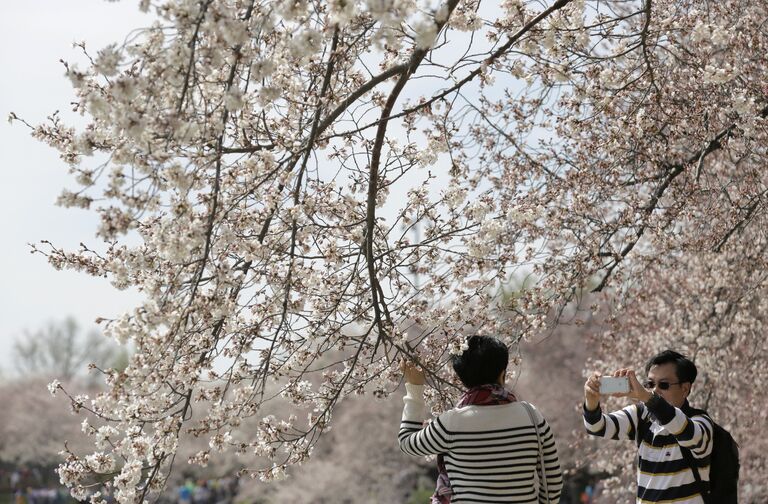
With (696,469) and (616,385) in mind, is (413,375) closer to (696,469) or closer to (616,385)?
(616,385)

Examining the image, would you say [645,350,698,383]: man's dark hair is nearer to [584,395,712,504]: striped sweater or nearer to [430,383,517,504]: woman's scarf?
[584,395,712,504]: striped sweater

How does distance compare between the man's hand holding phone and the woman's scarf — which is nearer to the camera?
the woman's scarf

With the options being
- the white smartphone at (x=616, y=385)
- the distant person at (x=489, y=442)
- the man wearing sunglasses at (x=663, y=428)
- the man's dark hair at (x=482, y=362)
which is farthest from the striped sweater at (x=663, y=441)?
the man's dark hair at (x=482, y=362)

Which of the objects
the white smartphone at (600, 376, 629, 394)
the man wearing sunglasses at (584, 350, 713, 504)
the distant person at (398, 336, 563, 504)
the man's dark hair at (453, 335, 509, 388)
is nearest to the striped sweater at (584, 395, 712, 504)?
the man wearing sunglasses at (584, 350, 713, 504)

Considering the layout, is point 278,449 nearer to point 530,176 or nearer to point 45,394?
point 530,176

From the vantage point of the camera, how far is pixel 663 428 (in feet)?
10.5

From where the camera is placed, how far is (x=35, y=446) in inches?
1422

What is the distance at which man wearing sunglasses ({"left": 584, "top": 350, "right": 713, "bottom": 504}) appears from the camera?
3100mm

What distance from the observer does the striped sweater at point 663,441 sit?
310cm

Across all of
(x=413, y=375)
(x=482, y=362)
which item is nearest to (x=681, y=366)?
(x=482, y=362)

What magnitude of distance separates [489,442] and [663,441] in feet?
2.33

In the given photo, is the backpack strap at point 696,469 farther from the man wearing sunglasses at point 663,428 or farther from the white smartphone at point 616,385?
the white smartphone at point 616,385

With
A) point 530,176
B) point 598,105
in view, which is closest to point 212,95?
point 598,105

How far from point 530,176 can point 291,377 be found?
108 inches
